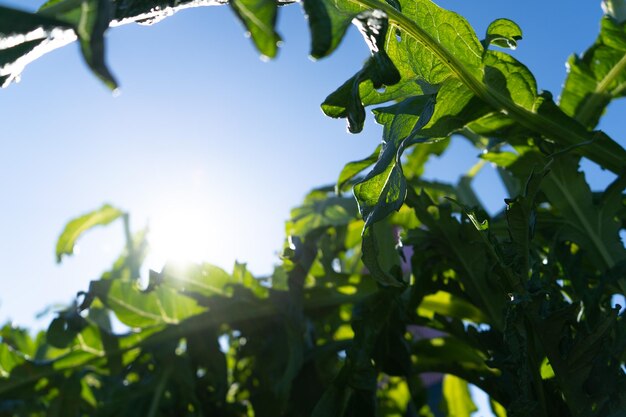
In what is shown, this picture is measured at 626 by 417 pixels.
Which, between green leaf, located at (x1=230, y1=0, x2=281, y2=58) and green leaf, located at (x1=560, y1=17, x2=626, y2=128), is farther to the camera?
green leaf, located at (x1=560, y1=17, x2=626, y2=128)

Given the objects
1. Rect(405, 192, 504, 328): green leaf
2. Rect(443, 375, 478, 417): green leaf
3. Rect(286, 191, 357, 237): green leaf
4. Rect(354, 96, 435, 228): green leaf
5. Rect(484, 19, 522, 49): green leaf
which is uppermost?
Rect(484, 19, 522, 49): green leaf

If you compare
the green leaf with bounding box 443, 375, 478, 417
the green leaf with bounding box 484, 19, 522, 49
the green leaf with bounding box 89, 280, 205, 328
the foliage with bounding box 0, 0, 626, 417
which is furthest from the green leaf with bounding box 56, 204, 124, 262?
the green leaf with bounding box 484, 19, 522, 49

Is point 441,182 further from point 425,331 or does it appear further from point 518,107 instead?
point 518,107

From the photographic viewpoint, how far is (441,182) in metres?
1.02

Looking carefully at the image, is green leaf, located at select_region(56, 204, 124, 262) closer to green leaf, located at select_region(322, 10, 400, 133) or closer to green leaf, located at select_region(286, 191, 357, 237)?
green leaf, located at select_region(286, 191, 357, 237)

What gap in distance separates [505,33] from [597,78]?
192mm

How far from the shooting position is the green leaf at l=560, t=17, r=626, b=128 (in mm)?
707

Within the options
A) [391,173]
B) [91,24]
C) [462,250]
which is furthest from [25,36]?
[462,250]

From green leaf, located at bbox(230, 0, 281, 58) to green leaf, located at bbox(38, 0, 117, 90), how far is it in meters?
0.07

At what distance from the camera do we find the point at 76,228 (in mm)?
1088

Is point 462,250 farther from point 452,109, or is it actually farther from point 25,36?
point 25,36

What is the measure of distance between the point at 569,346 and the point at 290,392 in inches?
15.4

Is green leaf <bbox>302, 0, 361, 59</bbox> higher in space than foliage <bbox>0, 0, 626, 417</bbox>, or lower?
higher

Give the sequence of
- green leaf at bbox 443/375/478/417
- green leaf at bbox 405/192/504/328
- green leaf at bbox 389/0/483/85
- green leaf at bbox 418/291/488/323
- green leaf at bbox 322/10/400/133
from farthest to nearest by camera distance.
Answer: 1. green leaf at bbox 443/375/478/417
2. green leaf at bbox 418/291/488/323
3. green leaf at bbox 405/192/504/328
4. green leaf at bbox 389/0/483/85
5. green leaf at bbox 322/10/400/133
